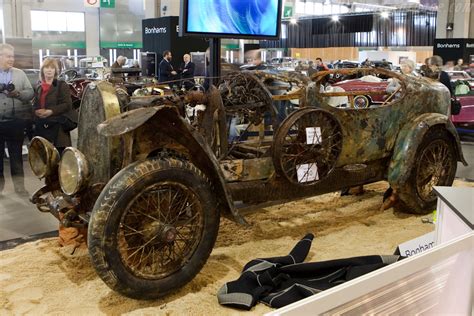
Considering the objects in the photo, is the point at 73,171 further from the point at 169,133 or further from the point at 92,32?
the point at 92,32

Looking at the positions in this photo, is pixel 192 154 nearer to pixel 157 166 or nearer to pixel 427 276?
pixel 157 166

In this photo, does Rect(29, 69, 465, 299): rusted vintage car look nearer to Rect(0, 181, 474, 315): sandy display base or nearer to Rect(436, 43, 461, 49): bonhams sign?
Rect(0, 181, 474, 315): sandy display base

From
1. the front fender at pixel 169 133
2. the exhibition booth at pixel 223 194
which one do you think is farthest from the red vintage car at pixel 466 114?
the front fender at pixel 169 133

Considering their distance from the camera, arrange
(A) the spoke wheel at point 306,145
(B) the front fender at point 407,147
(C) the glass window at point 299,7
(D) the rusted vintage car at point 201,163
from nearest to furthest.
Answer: (D) the rusted vintage car at point 201,163
(A) the spoke wheel at point 306,145
(B) the front fender at point 407,147
(C) the glass window at point 299,7

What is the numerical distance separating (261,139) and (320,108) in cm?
82

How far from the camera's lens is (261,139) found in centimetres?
470

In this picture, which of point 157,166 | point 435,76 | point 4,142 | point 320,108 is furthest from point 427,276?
point 435,76

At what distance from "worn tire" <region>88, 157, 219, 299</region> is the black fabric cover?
29 cm

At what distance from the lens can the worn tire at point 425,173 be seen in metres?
4.70

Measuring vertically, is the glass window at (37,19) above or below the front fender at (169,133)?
above

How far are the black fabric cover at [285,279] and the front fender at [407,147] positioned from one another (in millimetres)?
1404

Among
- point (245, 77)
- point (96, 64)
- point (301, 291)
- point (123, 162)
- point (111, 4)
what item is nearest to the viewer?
point (301, 291)

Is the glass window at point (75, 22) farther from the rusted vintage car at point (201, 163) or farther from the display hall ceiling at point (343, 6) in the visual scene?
the rusted vintage car at point (201, 163)

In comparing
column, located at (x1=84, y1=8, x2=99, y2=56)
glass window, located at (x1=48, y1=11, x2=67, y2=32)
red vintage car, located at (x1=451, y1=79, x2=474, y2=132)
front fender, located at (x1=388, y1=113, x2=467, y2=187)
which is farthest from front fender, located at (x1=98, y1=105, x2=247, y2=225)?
column, located at (x1=84, y1=8, x2=99, y2=56)
